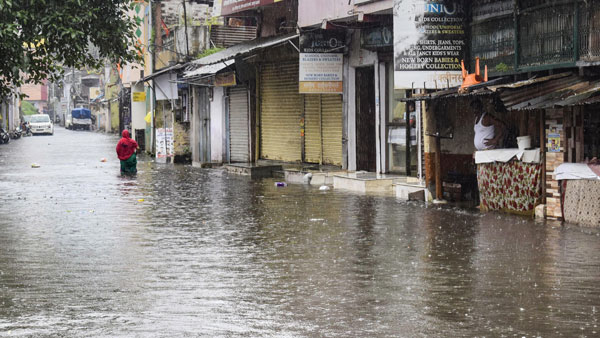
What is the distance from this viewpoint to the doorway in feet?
75.2

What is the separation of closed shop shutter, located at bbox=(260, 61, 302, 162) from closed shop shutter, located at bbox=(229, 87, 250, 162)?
1264mm

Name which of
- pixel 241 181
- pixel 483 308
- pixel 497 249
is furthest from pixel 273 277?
pixel 241 181

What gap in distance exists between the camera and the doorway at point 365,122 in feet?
75.2

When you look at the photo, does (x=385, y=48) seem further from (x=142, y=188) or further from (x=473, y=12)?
(x=142, y=188)

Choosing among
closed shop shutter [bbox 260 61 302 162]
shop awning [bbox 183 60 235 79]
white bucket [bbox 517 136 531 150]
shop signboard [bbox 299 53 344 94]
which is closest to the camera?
white bucket [bbox 517 136 531 150]

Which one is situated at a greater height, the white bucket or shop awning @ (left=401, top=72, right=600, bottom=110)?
shop awning @ (left=401, top=72, right=600, bottom=110)

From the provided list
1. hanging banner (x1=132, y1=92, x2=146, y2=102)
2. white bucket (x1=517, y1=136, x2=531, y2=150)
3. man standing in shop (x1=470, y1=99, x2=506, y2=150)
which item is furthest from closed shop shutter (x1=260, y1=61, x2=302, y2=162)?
hanging banner (x1=132, y1=92, x2=146, y2=102)

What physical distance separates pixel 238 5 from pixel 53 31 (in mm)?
11620

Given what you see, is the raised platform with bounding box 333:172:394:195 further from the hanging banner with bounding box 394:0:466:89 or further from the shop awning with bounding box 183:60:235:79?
the shop awning with bounding box 183:60:235:79

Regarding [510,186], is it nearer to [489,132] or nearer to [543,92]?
[489,132]

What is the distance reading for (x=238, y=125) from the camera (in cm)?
3117

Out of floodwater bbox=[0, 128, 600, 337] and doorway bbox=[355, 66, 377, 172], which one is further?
doorway bbox=[355, 66, 377, 172]

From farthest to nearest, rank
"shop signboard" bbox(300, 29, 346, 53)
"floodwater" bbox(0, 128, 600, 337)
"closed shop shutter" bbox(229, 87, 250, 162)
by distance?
"closed shop shutter" bbox(229, 87, 250, 162) < "shop signboard" bbox(300, 29, 346, 53) < "floodwater" bbox(0, 128, 600, 337)

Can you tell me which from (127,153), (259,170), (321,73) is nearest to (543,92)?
(321,73)
